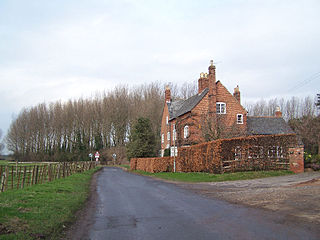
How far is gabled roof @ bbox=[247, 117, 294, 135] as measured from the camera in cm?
3826

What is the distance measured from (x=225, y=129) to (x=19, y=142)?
218 feet

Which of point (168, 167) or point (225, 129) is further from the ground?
point (225, 129)

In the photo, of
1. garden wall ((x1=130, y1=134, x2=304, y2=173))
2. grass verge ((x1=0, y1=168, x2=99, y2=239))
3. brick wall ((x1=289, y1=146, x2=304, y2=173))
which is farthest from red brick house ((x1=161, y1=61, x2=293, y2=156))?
grass verge ((x1=0, y1=168, x2=99, y2=239))

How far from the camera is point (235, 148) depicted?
859 inches

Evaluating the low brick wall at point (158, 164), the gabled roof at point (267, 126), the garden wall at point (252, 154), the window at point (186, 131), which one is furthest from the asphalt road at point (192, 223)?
the gabled roof at point (267, 126)

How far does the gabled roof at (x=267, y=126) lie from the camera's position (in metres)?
38.3

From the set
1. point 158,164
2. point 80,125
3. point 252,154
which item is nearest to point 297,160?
point 252,154

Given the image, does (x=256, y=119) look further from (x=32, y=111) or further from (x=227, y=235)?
(x=32, y=111)

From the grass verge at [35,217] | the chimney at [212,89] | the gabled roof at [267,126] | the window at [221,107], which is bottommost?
the grass verge at [35,217]

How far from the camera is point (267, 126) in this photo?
129 feet

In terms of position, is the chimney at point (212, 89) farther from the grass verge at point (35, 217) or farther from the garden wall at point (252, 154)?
the grass verge at point (35, 217)

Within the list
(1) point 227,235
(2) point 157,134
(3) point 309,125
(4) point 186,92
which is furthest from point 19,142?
(1) point 227,235

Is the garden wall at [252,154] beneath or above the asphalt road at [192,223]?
above

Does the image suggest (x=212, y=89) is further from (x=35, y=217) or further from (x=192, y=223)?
(x=35, y=217)
